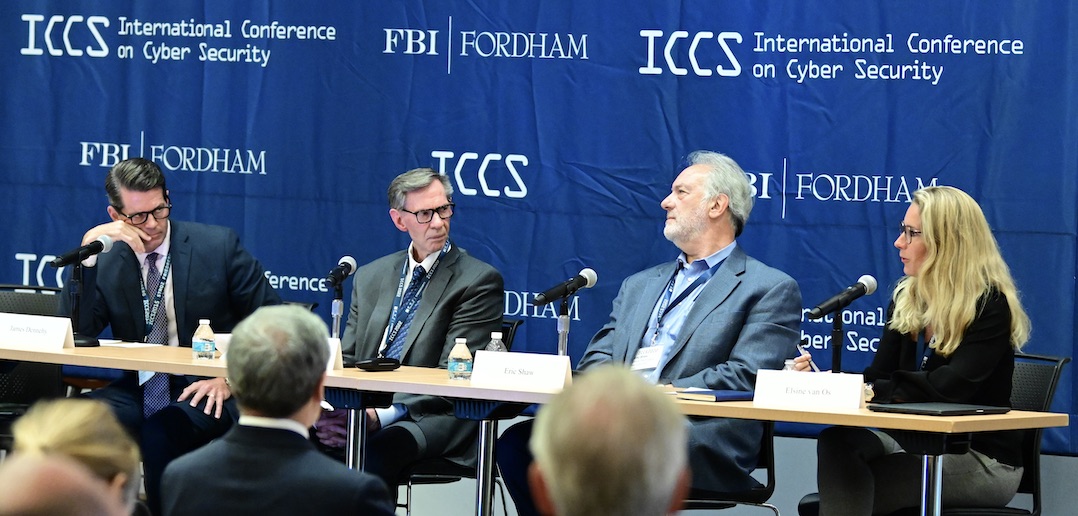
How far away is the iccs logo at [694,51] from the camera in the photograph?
5512 mm

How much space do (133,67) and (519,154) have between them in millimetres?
1936

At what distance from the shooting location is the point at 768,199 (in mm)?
5453

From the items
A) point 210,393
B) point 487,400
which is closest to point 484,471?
point 487,400

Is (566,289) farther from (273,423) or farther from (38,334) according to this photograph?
(273,423)

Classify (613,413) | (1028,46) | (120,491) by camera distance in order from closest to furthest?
1. (613,413)
2. (120,491)
3. (1028,46)

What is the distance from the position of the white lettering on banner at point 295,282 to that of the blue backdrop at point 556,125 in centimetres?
1

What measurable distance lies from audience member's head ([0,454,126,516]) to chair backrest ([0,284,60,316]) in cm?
412

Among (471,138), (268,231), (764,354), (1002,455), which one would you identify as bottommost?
(1002,455)

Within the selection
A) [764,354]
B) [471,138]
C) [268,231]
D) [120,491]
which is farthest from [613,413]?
[268,231]

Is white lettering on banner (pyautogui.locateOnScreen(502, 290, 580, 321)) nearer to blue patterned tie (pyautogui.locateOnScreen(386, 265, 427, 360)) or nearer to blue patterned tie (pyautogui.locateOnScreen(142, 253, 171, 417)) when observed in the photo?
blue patterned tie (pyautogui.locateOnScreen(386, 265, 427, 360))

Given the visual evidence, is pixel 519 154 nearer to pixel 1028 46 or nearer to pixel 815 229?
pixel 815 229

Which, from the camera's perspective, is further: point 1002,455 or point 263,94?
point 263,94

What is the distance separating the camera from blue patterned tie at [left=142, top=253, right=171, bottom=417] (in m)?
5.05

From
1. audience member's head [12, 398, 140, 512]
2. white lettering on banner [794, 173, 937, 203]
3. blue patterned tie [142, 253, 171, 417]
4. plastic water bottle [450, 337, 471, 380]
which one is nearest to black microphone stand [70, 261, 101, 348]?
blue patterned tie [142, 253, 171, 417]
